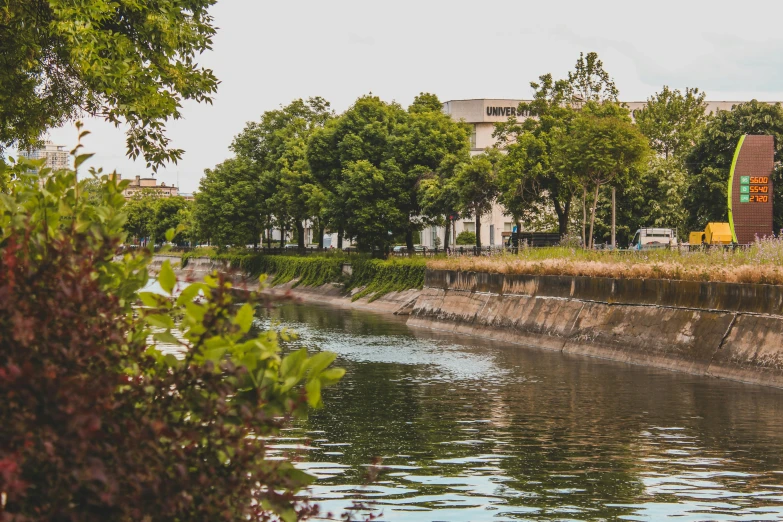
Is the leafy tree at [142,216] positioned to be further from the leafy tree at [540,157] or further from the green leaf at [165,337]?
the green leaf at [165,337]

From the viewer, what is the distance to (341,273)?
6253cm

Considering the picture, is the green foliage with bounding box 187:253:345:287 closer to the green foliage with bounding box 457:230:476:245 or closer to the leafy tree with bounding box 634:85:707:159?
the green foliage with bounding box 457:230:476:245

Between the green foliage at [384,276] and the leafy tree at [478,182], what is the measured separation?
171 inches

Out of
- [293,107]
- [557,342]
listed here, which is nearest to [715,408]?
[557,342]

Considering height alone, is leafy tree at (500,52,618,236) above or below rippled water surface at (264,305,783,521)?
above

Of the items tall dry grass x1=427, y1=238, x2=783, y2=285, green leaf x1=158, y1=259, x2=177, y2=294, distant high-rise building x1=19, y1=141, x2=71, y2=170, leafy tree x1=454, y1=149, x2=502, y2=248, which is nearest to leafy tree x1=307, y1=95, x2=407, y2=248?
leafy tree x1=454, y1=149, x2=502, y2=248

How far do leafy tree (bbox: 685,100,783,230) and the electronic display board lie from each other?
844 inches

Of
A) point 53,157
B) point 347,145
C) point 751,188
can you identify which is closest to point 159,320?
point 53,157


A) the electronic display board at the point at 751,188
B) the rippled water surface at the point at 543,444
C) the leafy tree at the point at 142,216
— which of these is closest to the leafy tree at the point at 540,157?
the electronic display board at the point at 751,188

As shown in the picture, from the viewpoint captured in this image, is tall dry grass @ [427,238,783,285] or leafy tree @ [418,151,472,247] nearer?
tall dry grass @ [427,238,783,285]

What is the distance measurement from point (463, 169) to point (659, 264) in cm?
2790

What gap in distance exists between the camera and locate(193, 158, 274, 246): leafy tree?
8612 centimetres

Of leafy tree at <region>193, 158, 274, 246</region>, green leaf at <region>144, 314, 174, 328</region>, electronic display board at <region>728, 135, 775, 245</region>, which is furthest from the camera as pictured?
leafy tree at <region>193, 158, 274, 246</region>

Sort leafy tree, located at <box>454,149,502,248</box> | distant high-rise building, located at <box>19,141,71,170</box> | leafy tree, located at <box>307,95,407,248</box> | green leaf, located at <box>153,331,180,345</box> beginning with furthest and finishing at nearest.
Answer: leafy tree, located at <box>307,95,407,248</box> < leafy tree, located at <box>454,149,502,248</box> < distant high-rise building, located at <box>19,141,71,170</box> < green leaf, located at <box>153,331,180,345</box>
